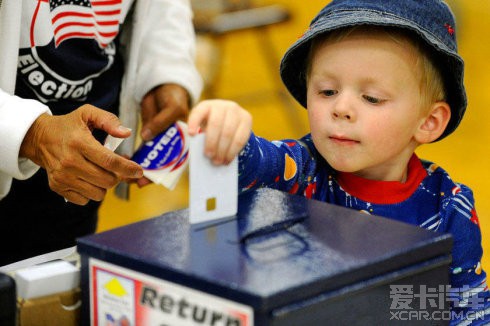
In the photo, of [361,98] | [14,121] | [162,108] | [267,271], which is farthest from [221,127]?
[162,108]

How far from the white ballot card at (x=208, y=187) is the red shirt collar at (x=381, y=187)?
1.30 ft

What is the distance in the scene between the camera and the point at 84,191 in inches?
52.5

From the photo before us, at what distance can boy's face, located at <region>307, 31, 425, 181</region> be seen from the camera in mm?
1220

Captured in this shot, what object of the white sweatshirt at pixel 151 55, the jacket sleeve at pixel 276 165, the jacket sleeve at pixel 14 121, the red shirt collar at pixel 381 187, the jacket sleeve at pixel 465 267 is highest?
the white sweatshirt at pixel 151 55

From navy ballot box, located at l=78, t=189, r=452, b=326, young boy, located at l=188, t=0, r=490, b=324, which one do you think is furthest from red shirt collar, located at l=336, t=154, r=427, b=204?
navy ballot box, located at l=78, t=189, r=452, b=326

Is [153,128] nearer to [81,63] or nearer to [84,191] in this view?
[81,63]

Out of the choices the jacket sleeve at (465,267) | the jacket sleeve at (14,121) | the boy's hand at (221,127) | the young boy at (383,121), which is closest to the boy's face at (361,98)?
the young boy at (383,121)

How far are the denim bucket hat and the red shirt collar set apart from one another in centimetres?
13

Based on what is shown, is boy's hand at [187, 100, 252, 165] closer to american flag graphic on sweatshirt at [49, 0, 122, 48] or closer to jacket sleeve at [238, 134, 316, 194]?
jacket sleeve at [238, 134, 316, 194]

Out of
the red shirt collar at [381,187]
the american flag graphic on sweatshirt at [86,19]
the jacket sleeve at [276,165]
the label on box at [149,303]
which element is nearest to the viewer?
the label on box at [149,303]

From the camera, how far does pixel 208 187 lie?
0.94 metres

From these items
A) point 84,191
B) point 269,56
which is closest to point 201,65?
point 269,56

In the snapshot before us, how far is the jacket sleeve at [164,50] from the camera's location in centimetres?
176

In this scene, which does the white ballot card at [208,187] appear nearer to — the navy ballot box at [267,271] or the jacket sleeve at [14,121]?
the navy ballot box at [267,271]
